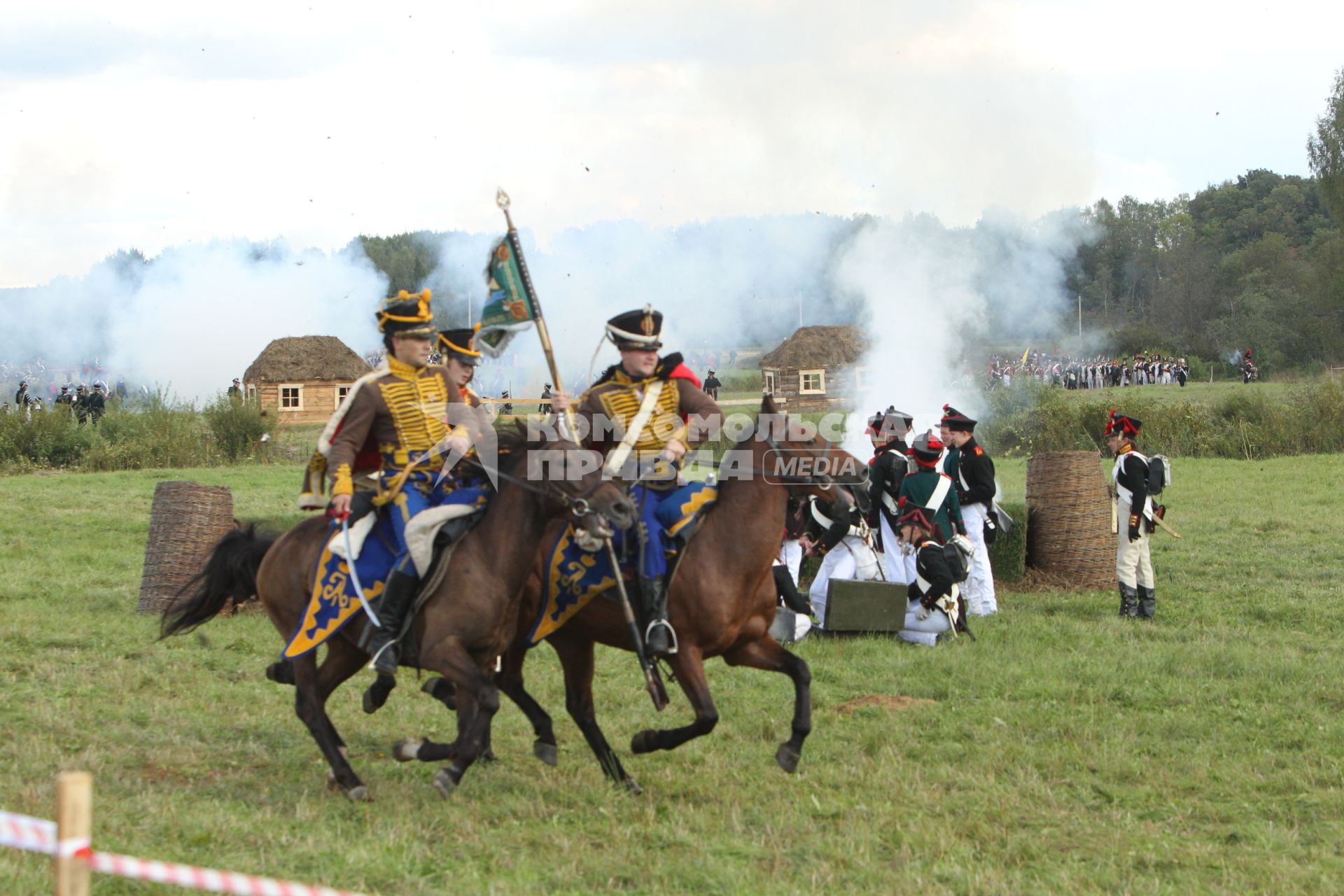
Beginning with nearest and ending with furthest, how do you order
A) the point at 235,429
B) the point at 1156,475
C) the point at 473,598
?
1. the point at 473,598
2. the point at 1156,475
3. the point at 235,429

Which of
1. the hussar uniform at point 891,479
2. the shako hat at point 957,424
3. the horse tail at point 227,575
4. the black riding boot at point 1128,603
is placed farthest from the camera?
the shako hat at point 957,424

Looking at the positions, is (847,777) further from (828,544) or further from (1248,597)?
(1248,597)

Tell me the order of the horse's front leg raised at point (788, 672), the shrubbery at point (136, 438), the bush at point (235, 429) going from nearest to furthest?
the horse's front leg raised at point (788, 672), the shrubbery at point (136, 438), the bush at point (235, 429)

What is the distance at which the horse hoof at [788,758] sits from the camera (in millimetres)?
7270

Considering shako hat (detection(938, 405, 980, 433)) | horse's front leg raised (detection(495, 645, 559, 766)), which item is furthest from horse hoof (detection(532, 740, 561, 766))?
shako hat (detection(938, 405, 980, 433))

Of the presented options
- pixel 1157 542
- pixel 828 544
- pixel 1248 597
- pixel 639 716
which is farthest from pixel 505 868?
pixel 1157 542

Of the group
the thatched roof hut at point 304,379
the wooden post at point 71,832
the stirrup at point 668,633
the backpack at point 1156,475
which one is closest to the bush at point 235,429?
the thatched roof hut at point 304,379

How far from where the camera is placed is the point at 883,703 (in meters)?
9.28

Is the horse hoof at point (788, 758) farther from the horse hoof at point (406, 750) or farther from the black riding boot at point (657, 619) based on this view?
the horse hoof at point (406, 750)

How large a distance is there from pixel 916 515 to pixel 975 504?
56.6 inches

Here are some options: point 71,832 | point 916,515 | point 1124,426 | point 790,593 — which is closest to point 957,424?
point 916,515

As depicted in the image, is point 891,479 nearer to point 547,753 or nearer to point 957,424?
point 957,424

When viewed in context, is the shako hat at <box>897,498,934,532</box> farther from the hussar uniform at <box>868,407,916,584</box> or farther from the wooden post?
the wooden post

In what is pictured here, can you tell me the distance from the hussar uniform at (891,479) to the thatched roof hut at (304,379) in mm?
36238
